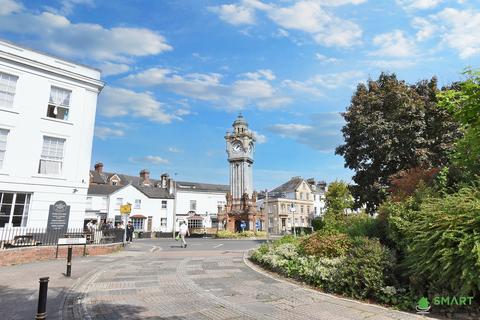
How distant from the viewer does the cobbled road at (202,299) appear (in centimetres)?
688

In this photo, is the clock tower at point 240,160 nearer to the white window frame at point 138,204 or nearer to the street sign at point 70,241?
the white window frame at point 138,204

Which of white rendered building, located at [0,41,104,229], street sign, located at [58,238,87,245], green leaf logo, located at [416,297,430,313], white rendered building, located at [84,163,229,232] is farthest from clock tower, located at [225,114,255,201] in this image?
green leaf logo, located at [416,297,430,313]

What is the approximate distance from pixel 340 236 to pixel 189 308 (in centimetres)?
579

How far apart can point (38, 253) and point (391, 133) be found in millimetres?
19175

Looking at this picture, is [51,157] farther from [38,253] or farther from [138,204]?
[138,204]

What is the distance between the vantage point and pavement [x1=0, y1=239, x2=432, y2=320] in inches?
273

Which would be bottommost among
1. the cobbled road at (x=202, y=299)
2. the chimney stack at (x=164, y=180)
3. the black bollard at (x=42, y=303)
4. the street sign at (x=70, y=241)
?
the cobbled road at (x=202, y=299)

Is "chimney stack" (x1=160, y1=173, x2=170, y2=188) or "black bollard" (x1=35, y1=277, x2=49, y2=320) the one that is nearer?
"black bollard" (x1=35, y1=277, x2=49, y2=320)

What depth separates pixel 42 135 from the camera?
734 inches

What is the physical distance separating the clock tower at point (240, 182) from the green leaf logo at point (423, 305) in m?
35.4

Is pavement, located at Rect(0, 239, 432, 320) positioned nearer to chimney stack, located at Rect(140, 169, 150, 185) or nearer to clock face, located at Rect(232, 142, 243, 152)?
clock face, located at Rect(232, 142, 243, 152)

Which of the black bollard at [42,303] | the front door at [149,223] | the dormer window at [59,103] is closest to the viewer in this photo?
the black bollard at [42,303]

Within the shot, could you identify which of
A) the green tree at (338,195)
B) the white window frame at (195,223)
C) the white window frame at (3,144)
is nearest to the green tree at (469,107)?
the white window frame at (3,144)

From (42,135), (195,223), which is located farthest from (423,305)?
(195,223)
